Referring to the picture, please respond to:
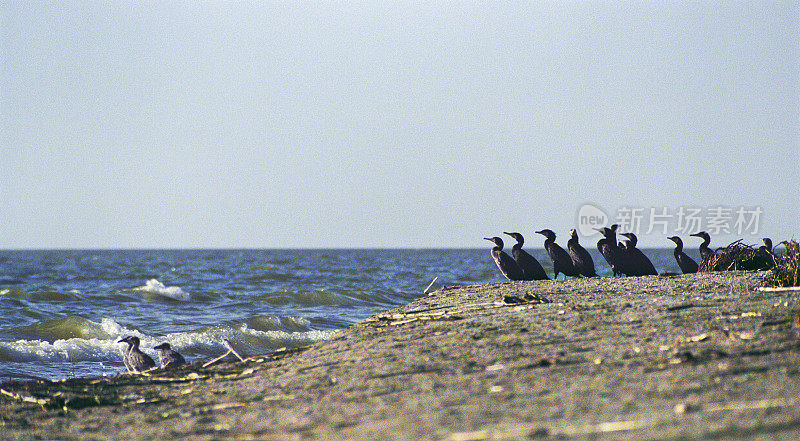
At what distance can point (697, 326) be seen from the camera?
5512mm

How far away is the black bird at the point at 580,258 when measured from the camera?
1229 centimetres

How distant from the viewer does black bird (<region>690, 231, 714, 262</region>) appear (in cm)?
1259

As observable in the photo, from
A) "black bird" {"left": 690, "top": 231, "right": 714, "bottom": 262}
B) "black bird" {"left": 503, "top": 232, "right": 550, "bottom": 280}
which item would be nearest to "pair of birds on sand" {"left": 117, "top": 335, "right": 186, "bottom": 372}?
"black bird" {"left": 503, "top": 232, "right": 550, "bottom": 280}

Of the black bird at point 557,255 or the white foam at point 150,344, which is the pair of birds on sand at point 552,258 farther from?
the white foam at point 150,344

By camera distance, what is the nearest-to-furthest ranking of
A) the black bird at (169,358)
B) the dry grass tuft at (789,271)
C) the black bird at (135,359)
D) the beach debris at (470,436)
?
the beach debris at (470,436) < the dry grass tuft at (789,271) < the black bird at (169,358) < the black bird at (135,359)

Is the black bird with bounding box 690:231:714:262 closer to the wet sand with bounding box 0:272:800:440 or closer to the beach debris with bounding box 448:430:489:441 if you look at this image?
the wet sand with bounding box 0:272:800:440

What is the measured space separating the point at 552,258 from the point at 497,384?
27.2 feet

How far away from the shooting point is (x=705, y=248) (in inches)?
519

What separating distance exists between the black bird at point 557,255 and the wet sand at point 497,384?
4.32 meters

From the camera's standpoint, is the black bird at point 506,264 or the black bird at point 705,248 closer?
the black bird at point 506,264

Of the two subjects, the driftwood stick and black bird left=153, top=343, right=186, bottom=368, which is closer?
the driftwood stick

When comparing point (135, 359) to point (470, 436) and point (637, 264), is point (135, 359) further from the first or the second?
point (637, 264)

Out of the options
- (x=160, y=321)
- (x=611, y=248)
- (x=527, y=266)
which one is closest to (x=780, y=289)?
(x=611, y=248)

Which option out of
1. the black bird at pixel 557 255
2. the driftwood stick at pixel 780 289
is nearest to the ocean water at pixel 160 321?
the black bird at pixel 557 255
